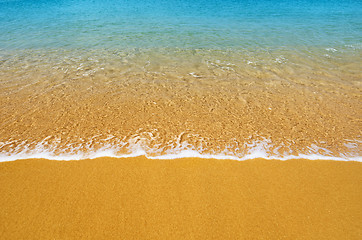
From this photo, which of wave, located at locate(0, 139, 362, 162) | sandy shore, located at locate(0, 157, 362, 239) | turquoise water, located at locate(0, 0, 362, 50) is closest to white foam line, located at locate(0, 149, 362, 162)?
wave, located at locate(0, 139, 362, 162)

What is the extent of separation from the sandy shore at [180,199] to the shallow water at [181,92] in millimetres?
359

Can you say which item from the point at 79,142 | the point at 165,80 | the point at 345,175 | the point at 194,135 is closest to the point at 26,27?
the point at 165,80

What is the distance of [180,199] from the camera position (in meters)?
3.14

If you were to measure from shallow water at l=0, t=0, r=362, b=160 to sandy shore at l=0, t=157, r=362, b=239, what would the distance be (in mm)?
359

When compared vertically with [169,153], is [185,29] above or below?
above

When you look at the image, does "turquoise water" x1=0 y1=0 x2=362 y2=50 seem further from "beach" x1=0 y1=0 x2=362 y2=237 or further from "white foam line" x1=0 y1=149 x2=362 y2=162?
"white foam line" x1=0 y1=149 x2=362 y2=162

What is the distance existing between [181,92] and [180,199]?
3707 millimetres

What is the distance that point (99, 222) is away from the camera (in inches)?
111

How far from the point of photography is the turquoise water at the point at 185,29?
1087cm

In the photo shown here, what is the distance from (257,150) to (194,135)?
3.94 feet

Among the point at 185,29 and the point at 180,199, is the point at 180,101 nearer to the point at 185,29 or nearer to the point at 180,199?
the point at 180,199

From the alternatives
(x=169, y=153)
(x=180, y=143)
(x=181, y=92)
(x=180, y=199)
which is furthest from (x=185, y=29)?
(x=180, y=199)

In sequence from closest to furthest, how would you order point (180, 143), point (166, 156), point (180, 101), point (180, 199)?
point (180, 199) < point (166, 156) < point (180, 143) < point (180, 101)

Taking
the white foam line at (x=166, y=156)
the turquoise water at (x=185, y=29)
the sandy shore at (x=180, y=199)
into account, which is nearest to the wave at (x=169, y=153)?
the white foam line at (x=166, y=156)
